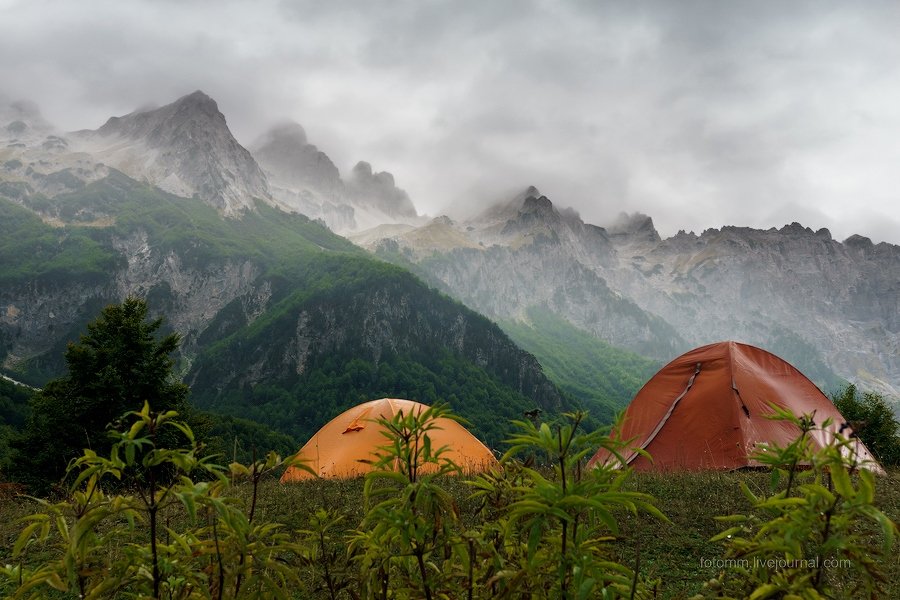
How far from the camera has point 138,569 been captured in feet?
6.61

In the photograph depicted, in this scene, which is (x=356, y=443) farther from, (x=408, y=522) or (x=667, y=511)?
(x=408, y=522)

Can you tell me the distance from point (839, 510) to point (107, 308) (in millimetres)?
26978

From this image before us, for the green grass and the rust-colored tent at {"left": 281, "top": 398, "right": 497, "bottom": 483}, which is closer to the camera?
the green grass

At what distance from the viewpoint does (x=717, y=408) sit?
39.9 ft

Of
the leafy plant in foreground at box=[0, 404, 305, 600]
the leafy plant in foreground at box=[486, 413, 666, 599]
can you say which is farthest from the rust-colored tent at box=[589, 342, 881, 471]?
the leafy plant in foreground at box=[0, 404, 305, 600]

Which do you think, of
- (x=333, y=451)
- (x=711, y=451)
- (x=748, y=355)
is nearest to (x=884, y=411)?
(x=748, y=355)

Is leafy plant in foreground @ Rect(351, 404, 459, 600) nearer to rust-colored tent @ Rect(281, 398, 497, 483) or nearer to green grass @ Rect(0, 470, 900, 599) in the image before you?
green grass @ Rect(0, 470, 900, 599)

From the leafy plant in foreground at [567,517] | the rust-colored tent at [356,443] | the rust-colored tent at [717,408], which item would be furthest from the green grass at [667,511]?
the rust-colored tent at [356,443]

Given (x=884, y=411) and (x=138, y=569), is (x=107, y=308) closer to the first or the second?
(x=138, y=569)

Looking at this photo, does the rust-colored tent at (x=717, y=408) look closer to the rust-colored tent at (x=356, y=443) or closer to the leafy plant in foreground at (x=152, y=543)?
the rust-colored tent at (x=356, y=443)

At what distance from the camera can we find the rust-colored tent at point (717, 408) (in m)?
11.7

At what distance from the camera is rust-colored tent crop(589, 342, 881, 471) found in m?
11.7

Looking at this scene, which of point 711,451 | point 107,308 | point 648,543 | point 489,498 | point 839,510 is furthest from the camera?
point 107,308

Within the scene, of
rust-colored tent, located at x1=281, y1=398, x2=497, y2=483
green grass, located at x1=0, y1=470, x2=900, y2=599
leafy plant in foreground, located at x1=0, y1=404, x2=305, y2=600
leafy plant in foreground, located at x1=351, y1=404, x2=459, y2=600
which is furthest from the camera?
rust-colored tent, located at x1=281, y1=398, x2=497, y2=483
